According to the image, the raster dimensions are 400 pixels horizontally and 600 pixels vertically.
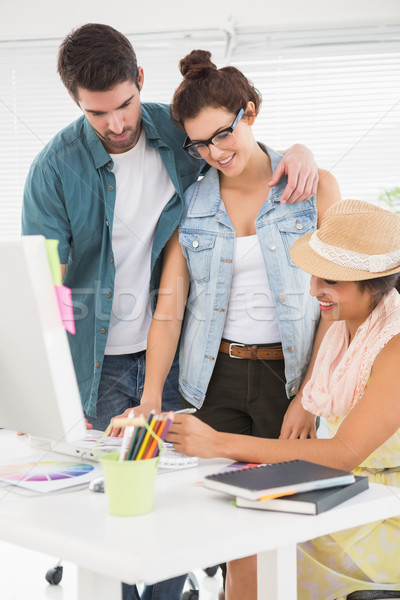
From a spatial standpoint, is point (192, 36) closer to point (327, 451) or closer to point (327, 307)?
point (327, 307)

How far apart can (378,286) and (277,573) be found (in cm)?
61

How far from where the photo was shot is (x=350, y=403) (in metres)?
1.24

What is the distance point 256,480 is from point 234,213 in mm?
856

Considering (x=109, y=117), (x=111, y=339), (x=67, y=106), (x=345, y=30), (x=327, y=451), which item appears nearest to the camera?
(x=327, y=451)

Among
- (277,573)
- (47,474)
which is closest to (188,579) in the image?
(47,474)

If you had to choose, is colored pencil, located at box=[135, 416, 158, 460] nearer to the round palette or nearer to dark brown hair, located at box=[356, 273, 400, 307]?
the round palette

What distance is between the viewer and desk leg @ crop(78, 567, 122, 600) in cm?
81

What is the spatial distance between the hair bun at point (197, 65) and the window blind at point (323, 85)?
1.79 m

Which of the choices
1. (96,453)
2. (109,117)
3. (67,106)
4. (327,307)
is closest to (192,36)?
(67,106)

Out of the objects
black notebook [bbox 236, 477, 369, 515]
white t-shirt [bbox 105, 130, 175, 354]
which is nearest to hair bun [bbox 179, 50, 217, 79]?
white t-shirt [bbox 105, 130, 175, 354]

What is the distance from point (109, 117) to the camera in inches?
61.5

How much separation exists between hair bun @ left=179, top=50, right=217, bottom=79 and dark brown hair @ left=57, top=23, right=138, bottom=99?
0.42 ft

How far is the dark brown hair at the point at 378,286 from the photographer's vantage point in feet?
4.17

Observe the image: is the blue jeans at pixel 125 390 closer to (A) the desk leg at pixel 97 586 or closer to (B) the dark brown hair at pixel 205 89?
(B) the dark brown hair at pixel 205 89
